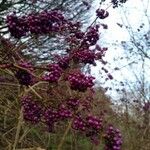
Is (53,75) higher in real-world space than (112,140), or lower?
higher

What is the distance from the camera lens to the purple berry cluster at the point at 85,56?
246 centimetres

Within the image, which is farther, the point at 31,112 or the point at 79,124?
the point at 31,112

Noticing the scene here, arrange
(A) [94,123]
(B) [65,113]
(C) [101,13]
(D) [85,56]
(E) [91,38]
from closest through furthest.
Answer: (A) [94,123]
(B) [65,113]
(D) [85,56]
(E) [91,38]
(C) [101,13]

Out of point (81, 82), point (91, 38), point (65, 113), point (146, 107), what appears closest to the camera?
point (81, 82)

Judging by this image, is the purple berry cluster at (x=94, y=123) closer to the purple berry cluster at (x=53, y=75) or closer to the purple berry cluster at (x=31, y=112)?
the purple berry cluster at (x=53, y=75)

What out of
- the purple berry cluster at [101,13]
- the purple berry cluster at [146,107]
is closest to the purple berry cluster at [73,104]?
the purple berry cluster at [101,13]

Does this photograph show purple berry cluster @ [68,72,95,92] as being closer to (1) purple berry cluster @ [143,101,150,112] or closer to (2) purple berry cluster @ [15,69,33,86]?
(2) purple berry cluster @ [15,69,33,86]

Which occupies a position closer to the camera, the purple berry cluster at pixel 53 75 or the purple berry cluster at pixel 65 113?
the purple berry cluster at pixel 53 75

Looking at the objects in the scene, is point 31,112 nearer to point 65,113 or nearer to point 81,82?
point 65,113

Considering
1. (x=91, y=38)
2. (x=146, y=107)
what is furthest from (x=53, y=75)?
(x=146, y=107)

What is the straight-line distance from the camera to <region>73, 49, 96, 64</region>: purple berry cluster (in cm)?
246

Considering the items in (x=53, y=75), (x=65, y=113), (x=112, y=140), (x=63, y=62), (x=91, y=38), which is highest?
(x=91, y=38)

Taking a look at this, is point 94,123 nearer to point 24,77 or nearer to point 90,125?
point 90,125

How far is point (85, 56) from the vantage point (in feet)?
8.09
